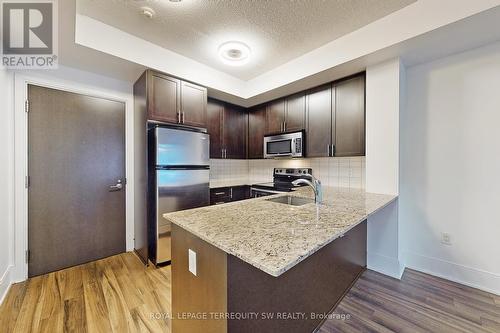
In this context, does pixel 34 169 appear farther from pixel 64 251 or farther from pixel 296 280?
pixel 296 280

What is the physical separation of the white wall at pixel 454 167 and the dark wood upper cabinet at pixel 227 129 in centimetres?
237

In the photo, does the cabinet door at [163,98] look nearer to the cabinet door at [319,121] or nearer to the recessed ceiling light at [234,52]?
the recessed ceiling light at [234,52]

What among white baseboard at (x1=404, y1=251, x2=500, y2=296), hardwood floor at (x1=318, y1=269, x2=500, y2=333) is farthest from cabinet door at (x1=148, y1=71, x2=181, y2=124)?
white baseboard at (x1=404, y1=251, x2=500, y2=296)

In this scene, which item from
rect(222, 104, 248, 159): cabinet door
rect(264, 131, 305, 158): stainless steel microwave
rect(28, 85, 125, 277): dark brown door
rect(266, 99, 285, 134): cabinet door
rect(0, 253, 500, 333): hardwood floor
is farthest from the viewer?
rect(222, 104, 248, 159): cabinet door

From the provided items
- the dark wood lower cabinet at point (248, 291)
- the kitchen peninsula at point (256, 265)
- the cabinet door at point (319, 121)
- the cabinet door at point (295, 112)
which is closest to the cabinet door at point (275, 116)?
the cabinet door at point (295, 112)

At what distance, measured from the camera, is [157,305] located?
1779 millimetres

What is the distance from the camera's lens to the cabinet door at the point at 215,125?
10.9 ft

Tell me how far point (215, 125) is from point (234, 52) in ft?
4.25

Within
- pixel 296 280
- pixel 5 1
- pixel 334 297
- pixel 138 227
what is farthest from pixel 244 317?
pixel 5 1

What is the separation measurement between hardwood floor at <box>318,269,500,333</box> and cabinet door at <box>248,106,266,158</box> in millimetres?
2313

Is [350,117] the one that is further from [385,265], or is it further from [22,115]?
[22,115]

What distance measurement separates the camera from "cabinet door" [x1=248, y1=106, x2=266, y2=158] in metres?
3.60

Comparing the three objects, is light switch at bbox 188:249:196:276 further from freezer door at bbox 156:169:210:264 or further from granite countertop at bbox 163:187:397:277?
freezer door at bbox 156:169:210:264

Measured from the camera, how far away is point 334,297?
1787mm
